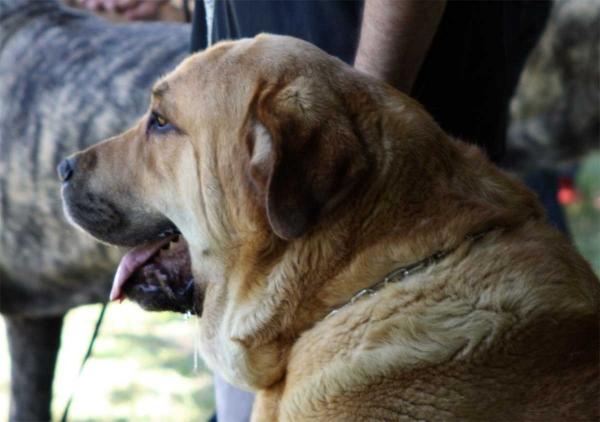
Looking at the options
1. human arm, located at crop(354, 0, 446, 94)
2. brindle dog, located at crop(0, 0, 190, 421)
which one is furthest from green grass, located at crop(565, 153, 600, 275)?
human arm, located at crop(354, 0, 446, 94)

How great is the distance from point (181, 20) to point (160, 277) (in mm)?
2673

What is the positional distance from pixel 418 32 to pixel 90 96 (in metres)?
2.03

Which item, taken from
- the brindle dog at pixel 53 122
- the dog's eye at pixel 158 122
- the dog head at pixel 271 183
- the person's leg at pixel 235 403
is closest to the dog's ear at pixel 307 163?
the dog head at pixel 271 183

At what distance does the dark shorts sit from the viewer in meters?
2.36

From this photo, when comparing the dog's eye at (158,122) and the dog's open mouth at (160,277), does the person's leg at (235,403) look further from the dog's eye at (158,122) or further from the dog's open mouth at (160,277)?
the dog's eye at (158,122)

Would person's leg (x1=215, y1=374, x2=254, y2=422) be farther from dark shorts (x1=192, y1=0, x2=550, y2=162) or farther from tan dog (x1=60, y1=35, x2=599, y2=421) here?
dark shorts (x1=192, y1=0, x2=550, y2=162)

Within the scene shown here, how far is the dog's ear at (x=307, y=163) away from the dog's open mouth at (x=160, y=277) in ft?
1.70

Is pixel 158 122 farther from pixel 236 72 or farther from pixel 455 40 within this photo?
pixel 455 40

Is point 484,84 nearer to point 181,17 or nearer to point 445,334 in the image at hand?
point 445,334

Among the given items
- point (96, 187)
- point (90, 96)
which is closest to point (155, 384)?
point (90, 96)

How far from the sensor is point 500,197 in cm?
173

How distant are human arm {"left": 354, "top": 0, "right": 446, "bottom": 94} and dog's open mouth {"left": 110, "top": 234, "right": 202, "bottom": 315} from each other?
749 mm

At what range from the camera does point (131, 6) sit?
14.2 feet

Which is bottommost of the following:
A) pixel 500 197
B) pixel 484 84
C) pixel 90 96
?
pixel 90 96
